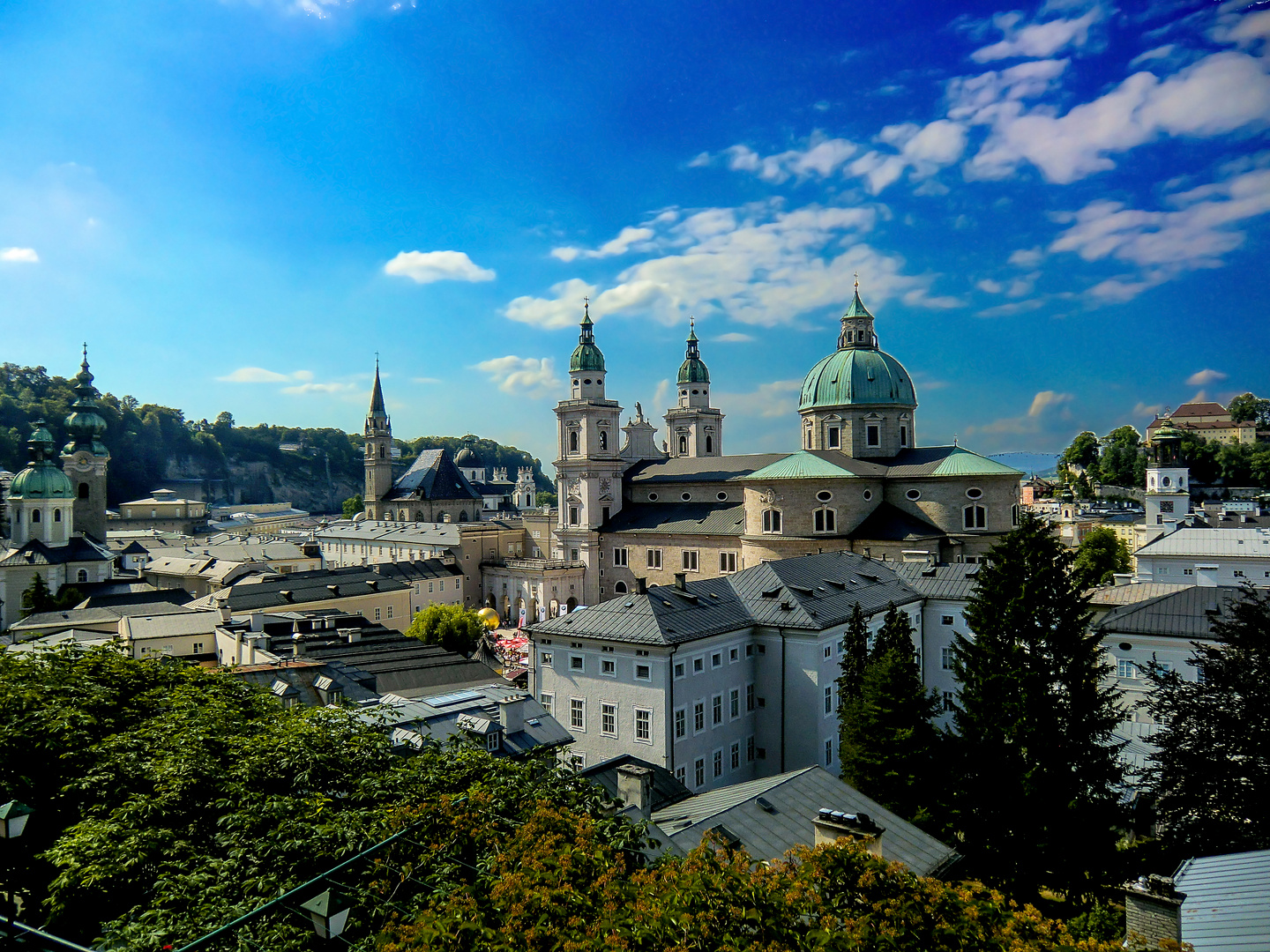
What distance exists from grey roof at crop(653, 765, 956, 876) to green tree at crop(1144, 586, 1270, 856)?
4245 millimetres

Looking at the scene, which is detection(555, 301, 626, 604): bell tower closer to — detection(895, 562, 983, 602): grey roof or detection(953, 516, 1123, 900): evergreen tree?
detection(895, 562, 983, 602): grey roof

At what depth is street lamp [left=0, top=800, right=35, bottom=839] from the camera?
7.12 metres

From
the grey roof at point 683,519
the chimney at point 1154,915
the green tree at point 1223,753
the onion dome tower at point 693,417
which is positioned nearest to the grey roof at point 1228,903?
the chimney at point 1154,915

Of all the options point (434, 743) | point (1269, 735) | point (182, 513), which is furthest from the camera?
point (182, 513)

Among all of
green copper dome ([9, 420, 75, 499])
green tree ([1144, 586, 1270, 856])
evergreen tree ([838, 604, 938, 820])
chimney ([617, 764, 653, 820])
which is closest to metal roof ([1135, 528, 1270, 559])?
evergreen tree ([838, 604, 938, 820])

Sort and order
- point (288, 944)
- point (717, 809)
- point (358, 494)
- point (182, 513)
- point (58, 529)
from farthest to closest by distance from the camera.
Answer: point (358, 494), point (182, 513), point (58, 529), point (717, 809), point (288, 944)

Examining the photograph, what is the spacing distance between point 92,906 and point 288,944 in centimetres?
435

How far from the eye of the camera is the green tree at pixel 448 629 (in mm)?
44656

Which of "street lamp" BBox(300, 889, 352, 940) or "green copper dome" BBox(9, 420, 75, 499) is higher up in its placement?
"green copper dome" BBox(9, 420, 75, 499)

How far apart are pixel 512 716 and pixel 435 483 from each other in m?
78.5

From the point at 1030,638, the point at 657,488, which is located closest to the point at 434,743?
the point at 1030,638

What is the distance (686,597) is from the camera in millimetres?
26734

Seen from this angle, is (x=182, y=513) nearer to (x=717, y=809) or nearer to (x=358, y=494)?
(x=358, y=494)

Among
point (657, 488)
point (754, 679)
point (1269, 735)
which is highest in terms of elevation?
point (657, 488)
